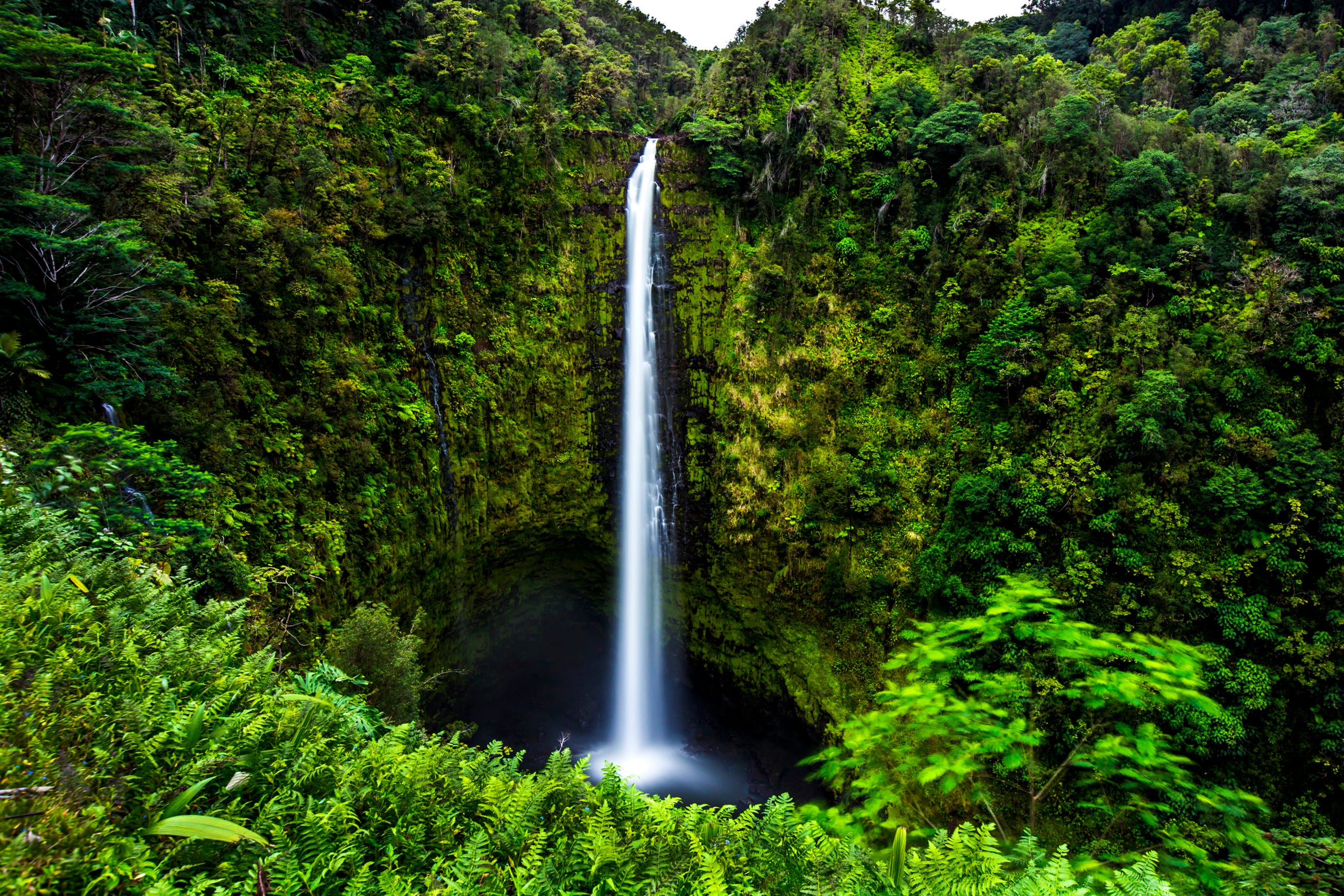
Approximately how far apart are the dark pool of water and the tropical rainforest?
→ 849mm

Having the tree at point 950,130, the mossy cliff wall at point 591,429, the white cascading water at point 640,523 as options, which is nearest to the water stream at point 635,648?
the white cascading water at point 640,523

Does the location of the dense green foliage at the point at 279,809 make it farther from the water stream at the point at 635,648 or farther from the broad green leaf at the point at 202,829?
the water stream at the point at 635,648

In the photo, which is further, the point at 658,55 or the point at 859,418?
the point at 658,55

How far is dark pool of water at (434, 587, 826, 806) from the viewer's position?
13531 mm

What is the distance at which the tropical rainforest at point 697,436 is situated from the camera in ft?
8.11

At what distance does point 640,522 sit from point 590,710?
560 centimetres

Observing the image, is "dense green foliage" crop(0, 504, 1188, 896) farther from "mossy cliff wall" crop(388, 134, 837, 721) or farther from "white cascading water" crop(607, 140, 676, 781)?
"white cascading water" crop(607, 140, 676, 781)

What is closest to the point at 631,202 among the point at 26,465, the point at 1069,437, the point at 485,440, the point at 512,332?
the point at 512,332

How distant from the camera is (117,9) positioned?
960 cm

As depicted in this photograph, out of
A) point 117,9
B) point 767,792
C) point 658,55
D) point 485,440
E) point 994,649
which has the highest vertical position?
point 658,55

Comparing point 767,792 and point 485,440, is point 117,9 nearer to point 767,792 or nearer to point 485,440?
point 485,440

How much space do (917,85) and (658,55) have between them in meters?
14.5

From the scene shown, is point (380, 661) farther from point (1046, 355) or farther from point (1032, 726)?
point (1046, 355)

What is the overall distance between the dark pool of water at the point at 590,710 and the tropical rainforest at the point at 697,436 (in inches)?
33.4
